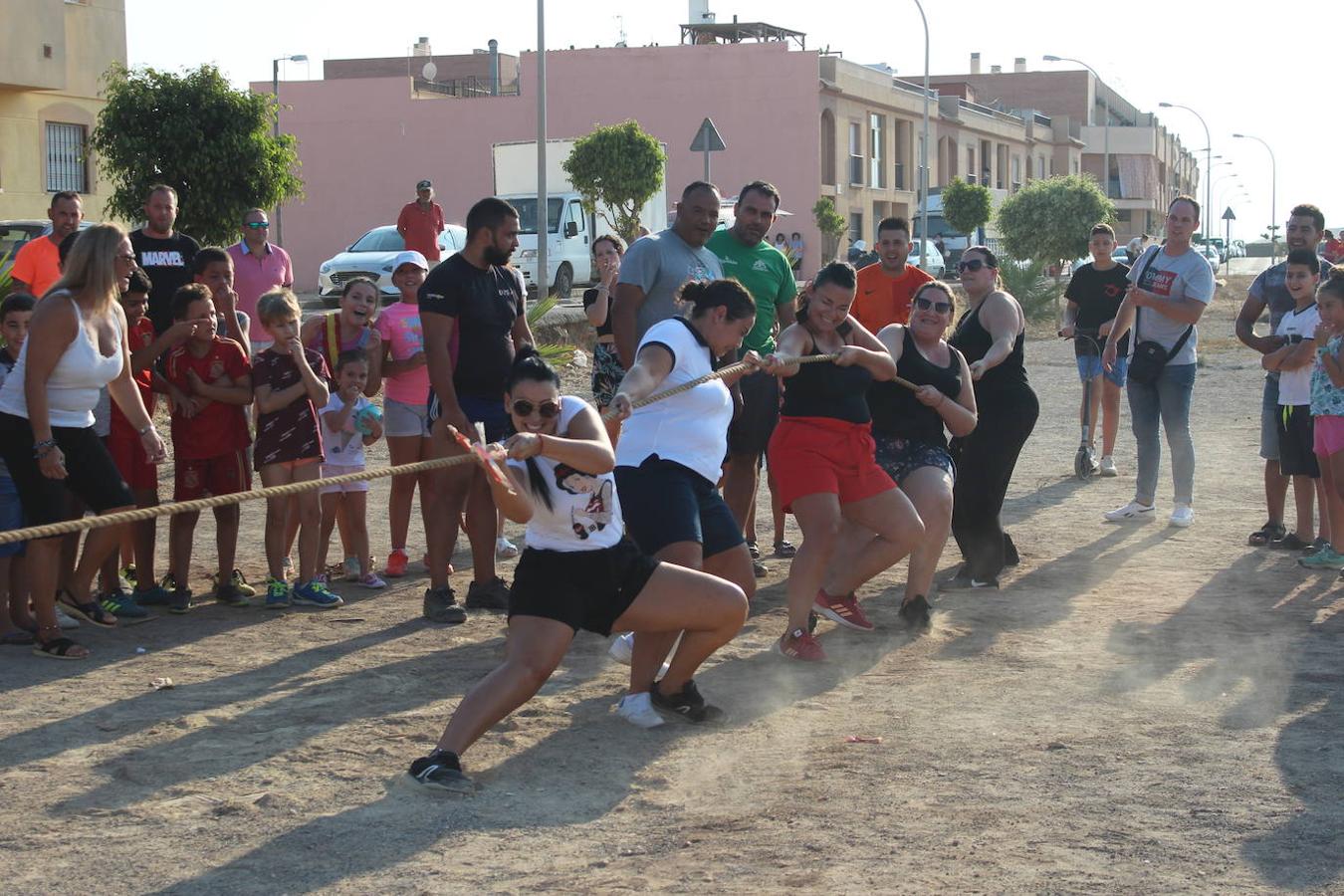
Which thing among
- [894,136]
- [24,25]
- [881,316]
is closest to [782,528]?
[881,316]

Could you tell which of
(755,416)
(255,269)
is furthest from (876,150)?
(755,416)

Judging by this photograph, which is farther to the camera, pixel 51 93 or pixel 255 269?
pixel 51 93

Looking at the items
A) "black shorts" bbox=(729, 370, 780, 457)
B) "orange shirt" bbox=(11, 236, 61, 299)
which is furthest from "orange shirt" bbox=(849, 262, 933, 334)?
"orange shirt" bbox=(11, 236, 61, 299)

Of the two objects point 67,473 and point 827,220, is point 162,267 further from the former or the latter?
point 827,220

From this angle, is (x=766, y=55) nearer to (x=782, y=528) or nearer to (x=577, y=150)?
(x=577, y=150)

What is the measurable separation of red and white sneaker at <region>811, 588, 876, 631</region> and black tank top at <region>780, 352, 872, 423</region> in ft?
2.62

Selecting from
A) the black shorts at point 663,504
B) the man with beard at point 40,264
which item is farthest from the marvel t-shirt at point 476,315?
the man with beard at point 40,264

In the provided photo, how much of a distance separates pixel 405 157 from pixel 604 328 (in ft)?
131

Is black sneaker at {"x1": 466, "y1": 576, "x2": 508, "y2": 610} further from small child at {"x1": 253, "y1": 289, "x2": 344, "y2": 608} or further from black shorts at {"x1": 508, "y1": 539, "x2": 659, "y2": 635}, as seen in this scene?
black shorts at {"x1": 508, "y1": 539, "x2": 659, "y2": 635}

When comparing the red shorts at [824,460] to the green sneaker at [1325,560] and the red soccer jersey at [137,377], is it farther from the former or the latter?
the red soccer jersey at [137,377]

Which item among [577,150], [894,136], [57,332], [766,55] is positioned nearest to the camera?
[57,332]

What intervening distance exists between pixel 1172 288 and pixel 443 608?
500 centimetres

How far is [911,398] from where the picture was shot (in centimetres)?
718

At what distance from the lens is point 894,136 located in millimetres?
55688
